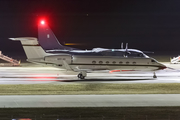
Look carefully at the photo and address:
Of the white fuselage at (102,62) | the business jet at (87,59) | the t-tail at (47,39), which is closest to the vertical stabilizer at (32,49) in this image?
the business jet at (87,59)

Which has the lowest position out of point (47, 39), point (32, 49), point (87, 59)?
point (87, 59)

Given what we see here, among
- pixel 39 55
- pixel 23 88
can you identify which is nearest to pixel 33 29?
pixel 39 55

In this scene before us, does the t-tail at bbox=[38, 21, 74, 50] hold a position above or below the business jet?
above

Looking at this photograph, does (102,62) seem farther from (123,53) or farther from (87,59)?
(123,53)

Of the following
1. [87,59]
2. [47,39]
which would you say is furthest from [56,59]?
[47,39]

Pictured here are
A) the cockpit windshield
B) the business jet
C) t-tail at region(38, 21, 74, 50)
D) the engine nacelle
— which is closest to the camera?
the engine nacelle

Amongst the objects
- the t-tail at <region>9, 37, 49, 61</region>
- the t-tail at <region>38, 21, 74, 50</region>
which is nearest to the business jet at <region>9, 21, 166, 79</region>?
the t-tail at <region>9, 37, 49, 61</region>

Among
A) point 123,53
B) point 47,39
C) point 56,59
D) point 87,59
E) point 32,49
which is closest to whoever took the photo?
point 56,59

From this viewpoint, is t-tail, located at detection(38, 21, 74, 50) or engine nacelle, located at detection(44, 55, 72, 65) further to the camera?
t-tail, located at detection(38, 21, 74, 50)

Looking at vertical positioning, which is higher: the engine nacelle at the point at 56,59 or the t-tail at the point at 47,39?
the t-tail at the point at 47,39

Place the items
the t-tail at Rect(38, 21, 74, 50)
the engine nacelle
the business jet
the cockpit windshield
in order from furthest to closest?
the t-tail at Rect(38, 21, 74, 50) → the cockpit windshield → the business jet → the engine nacelle

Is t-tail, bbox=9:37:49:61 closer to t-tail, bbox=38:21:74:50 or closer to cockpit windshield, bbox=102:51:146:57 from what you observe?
t-tail, bbox=38:21:74:50

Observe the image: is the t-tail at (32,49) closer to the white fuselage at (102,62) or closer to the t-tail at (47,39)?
the white fuselage at (102,62)

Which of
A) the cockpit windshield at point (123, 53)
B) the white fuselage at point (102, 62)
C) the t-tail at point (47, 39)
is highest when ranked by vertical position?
the t-tail at point (47, 39)
